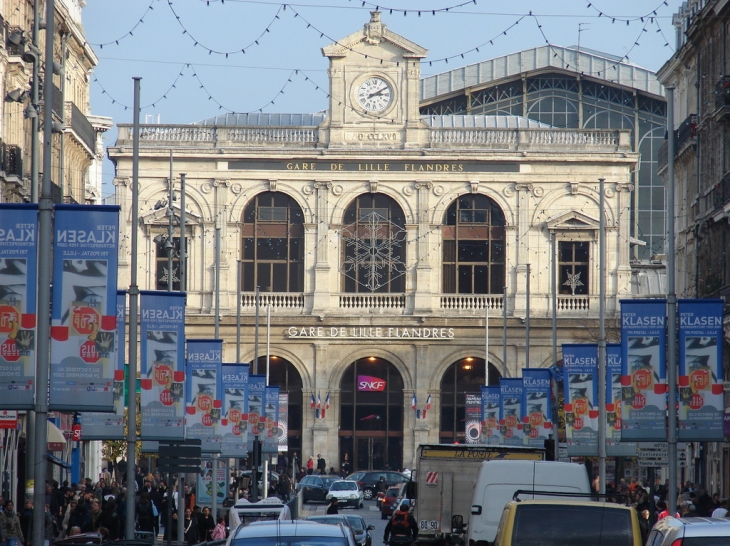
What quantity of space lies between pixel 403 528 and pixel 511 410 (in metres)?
19.1

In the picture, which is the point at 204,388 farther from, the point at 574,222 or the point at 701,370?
the point at 574,222

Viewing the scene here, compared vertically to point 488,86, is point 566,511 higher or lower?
lower

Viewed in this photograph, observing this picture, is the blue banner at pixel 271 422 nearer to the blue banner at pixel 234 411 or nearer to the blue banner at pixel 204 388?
the blue banner at pixel 234 411

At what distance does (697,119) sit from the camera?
52469 millimetres

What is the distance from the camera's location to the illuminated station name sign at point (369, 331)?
234 feet

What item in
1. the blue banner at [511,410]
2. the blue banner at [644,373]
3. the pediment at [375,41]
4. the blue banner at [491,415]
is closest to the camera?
the blue banner at [644,373]

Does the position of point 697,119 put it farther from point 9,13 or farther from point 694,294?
point 9,13

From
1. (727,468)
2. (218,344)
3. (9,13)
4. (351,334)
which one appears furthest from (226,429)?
(351,334)

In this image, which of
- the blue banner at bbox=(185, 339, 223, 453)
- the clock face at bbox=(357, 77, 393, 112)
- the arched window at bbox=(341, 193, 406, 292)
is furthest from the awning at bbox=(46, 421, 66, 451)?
the clock face at bbox=(357, 77, 393, 112)

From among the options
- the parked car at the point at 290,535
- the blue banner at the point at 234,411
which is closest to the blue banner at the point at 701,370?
the blue banner at the point at 234,411

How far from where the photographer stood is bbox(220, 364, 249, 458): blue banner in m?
40.3

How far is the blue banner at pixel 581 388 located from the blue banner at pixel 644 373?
9.62m

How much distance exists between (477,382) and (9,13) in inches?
1403

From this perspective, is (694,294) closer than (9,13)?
No
